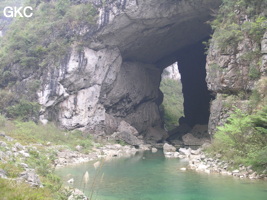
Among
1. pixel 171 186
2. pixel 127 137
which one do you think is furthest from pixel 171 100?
pixel 171 186

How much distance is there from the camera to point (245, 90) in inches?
776

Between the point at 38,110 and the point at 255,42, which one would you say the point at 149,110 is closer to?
the point at 38,110

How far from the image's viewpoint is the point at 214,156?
1731cm

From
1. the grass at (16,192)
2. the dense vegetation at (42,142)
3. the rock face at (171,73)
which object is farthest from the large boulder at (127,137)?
the rock face at (171,73)

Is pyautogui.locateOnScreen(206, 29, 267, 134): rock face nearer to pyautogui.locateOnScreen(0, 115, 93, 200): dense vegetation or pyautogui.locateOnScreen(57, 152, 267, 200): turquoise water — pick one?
pyautogui.locateOnScreen(57, 152, 267, 200): turquoise water

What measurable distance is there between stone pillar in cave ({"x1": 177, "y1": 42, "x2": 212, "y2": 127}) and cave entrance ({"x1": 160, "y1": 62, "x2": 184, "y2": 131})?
451cm

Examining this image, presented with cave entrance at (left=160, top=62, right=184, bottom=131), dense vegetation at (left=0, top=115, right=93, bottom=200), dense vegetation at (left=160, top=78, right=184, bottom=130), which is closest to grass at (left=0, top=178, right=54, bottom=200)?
dense vegetation at (left=0, top=115, right=93, bottom=200)

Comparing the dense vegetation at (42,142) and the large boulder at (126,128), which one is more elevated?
the dense vegetation at (42,142)

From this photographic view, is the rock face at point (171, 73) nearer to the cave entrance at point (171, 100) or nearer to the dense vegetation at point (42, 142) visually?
the cave entrance at point (171, 100)

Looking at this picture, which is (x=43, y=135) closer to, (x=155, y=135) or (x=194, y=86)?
(x=155, y=135)

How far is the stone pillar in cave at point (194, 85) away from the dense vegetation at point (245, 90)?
1997cm

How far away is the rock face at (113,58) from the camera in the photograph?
28359mm

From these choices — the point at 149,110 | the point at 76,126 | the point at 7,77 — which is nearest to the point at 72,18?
the point at 7,77

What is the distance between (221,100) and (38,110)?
1673cm
